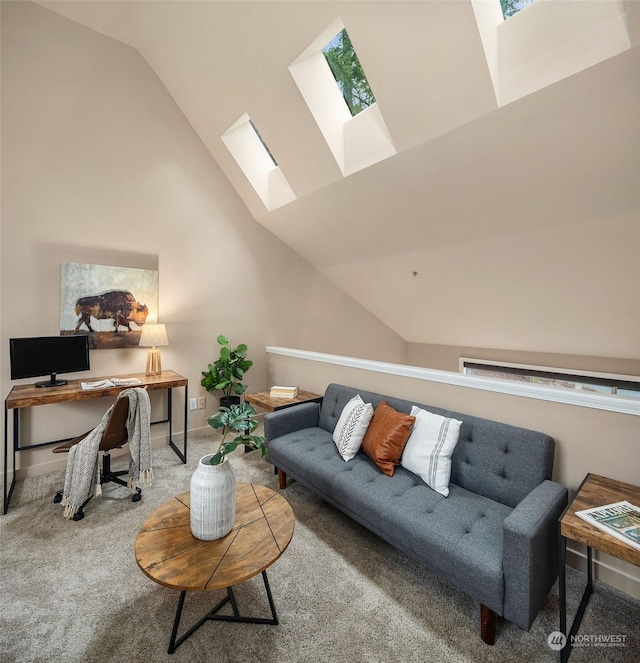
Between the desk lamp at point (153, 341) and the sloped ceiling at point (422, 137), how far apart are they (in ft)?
6.01

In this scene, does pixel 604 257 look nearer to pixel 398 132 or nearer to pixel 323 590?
pixel 398 132

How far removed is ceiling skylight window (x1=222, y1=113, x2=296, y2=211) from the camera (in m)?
3.66

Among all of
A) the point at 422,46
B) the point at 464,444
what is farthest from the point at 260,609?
the point at 422,46

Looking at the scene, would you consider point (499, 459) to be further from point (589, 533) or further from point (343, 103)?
point (343, 103)

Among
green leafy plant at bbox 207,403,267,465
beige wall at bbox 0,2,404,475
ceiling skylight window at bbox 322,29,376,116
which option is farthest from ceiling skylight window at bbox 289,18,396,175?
→ green leafy plant at bbox 207,403,267,465

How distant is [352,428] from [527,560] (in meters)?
1.27

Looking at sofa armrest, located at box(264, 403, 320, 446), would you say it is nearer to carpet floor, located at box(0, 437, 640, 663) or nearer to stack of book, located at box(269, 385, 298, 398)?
stack of book, located at box(269, 385, 298, 398)

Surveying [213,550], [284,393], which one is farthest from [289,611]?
[284,393]

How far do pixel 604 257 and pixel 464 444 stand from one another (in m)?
1.86

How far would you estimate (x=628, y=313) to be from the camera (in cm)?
283

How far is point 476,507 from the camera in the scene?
179 centimetres

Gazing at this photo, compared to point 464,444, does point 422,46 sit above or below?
above

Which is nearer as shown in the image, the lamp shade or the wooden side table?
the wooden side table

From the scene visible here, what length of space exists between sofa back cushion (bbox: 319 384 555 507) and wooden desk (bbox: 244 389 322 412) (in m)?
1.38
